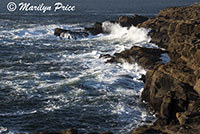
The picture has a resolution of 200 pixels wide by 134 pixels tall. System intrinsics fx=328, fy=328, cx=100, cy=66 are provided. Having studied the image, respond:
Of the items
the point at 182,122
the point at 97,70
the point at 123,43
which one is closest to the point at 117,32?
the point at 123,43

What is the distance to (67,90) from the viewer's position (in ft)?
115

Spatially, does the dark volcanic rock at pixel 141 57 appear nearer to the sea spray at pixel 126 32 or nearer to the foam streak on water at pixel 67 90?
the foam streak on water at pixel 67 90

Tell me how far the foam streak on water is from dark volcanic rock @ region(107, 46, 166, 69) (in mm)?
1031

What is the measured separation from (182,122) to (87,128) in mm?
7900

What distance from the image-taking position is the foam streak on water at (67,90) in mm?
27281

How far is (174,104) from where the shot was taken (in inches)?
1033

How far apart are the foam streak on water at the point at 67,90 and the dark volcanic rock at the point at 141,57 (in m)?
1.03

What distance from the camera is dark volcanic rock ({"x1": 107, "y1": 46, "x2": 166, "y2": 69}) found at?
4375 centimetres

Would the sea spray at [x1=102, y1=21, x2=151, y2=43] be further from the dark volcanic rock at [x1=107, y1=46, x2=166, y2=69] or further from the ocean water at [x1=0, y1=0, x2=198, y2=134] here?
the dark volcanic rock at [x1=107, y1=46, x2=166, y2=69]

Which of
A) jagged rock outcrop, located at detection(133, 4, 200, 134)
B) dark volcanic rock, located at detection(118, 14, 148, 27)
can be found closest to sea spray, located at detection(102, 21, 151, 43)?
dark volcanic rock, located at detection(118, 14, 148, 27)

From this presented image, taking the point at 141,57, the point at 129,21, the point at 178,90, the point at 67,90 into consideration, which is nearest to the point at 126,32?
the point at 129,21

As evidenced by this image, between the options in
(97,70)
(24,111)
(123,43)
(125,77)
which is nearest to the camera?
(24,111)

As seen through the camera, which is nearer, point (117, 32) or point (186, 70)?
point (186, 70)

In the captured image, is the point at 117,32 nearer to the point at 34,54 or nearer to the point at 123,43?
the point at 123,43
